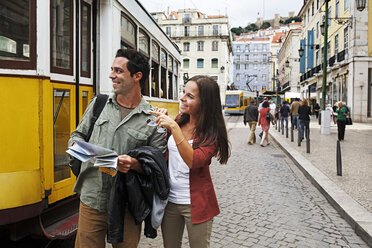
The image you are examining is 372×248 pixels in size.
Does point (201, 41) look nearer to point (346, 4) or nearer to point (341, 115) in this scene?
point (346, 4)

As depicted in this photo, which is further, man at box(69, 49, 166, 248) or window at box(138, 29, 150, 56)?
window at box(138, 29, 150, 56)

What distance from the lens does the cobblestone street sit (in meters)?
4.19

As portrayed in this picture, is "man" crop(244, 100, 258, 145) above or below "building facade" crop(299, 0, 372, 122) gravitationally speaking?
below

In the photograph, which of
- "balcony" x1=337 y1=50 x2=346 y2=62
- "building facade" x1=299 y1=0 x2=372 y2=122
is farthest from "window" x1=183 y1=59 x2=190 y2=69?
"balcony" x1=337 y1=50 x2=346 y2=62

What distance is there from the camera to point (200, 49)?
5947 cm

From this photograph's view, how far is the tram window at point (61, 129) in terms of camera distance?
11.0ft

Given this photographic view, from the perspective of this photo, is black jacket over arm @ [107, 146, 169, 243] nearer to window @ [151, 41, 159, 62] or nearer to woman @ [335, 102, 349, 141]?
window @ [151, 41, 159, 62]

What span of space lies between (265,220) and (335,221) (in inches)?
39.1

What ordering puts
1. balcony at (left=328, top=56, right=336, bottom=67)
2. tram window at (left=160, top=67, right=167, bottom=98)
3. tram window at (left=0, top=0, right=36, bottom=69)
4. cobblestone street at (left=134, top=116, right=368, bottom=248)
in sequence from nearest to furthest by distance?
tram window at (left=0, top=0, right=36, bottom=69), cobblestone street at (left=134, top=116, right=368, bottom=248), tram window at (left=160, top=67, right=167, bottom=98), balcony at (left=328, top=56, right=336, bottom=67)

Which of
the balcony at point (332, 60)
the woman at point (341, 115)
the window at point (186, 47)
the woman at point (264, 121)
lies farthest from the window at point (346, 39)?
the window at point (186, 47)

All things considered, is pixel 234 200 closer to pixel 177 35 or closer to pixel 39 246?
pixel 39 246

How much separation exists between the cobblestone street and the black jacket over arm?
1.96m

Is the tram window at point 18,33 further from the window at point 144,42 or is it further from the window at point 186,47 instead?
the window at point 186,47

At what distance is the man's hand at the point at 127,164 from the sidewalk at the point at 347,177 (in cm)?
325
